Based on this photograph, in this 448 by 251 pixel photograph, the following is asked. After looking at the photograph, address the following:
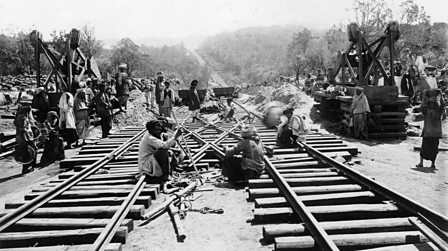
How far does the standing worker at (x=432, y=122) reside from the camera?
776 cm

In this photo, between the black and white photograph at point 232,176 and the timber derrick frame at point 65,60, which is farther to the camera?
the timber derrick frame at point 65,60

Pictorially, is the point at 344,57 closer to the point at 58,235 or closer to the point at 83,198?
the point at 83,198

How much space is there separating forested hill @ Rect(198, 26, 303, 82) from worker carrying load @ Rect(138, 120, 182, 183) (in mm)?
57356

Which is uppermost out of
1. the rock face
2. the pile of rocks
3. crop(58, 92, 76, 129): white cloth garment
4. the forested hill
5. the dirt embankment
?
the forested hill

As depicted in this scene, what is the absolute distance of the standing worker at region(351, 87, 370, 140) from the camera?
11211 millimetres

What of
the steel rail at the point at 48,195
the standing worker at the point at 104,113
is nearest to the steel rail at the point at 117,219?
the steel rail at the point at 48,195

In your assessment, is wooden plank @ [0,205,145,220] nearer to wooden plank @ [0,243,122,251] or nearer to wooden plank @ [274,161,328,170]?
wooden plank @ [0,243,122,251]

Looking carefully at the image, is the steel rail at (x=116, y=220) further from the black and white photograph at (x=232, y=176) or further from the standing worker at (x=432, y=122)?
the standing worker at (x=432, y=122)

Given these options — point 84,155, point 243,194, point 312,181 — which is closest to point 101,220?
point 243,194

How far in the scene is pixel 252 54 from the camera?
100m

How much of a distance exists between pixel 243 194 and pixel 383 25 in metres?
27.0

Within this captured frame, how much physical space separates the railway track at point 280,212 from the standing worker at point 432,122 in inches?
95.1

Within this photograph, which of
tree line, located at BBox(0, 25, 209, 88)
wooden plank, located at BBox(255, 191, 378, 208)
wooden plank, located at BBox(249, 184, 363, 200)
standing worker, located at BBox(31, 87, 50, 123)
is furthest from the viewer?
tree line, located at BBox(0, 25, 209, 88)

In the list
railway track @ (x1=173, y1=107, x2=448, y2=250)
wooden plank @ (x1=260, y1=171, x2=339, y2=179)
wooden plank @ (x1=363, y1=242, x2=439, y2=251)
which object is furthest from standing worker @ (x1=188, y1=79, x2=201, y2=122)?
wooden plank @ (x1=363, y1=242, x2=439, y2=251)
